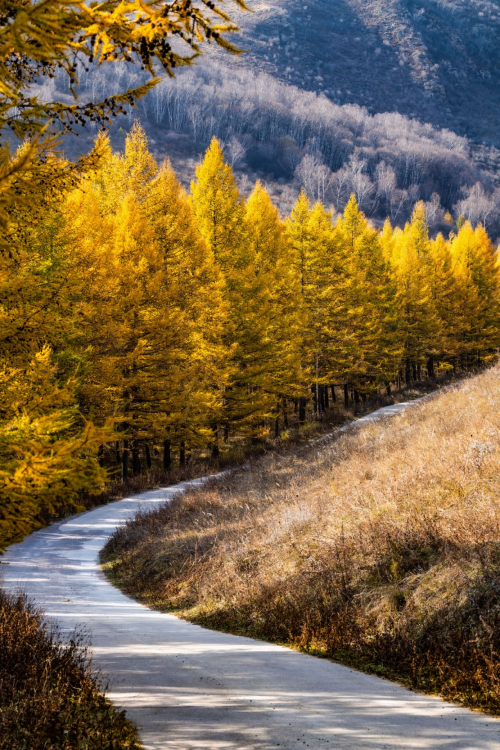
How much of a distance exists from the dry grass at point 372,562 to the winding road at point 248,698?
42cm

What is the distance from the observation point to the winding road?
149 inches

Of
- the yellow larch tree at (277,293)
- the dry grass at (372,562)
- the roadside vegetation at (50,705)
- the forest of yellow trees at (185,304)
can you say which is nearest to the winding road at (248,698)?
the roadside vegetation at (50,705)

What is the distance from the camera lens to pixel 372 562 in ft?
22.3

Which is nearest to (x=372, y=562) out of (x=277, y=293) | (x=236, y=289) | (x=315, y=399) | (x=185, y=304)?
(x=185, y=304)

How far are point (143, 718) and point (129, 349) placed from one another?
1797 cm

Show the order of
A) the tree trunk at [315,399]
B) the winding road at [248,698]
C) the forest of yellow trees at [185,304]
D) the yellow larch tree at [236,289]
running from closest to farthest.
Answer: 1. the winding road at [248,698]
2. the forest of yellow trees at [185,304]
3. the yellow larch tree at [236,289]
4. the tree trunk at [315,399]

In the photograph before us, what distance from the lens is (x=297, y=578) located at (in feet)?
24.1

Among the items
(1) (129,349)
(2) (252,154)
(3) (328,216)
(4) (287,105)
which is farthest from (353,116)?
(1) (129,349)

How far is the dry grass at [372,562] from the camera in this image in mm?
5297

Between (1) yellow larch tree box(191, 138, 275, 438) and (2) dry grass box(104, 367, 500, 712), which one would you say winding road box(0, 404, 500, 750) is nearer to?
(2) dry grass box(104, 367, 500, 712)

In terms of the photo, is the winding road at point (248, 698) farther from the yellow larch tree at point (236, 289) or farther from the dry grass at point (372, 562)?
the yellow larch tree at point (236, 289)

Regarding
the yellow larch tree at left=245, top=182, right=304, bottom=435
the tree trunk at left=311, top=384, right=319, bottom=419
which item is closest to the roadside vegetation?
the yellow larch tree at left=245, top=182, right=304, bottom=435

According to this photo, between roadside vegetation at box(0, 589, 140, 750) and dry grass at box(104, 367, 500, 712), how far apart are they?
280 cm

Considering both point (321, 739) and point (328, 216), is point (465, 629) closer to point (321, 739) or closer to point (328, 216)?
point (321, 739)
